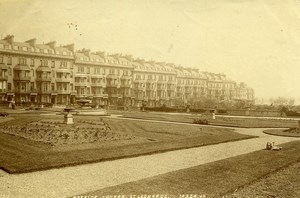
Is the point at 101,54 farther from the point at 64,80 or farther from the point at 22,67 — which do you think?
the point at 22,67

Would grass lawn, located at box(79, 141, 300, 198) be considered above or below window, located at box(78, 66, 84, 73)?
below

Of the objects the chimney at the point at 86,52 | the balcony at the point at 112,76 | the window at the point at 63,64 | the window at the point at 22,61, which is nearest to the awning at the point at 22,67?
the window at the point at 22,61

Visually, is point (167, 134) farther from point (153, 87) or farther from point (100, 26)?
point (153, 87)

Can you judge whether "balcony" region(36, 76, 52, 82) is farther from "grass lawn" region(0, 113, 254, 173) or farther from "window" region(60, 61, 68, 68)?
"grass lawn" region(0, 113, 254, 173)

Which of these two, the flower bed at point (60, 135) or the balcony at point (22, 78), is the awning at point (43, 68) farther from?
the flower bed at point (60, 135)

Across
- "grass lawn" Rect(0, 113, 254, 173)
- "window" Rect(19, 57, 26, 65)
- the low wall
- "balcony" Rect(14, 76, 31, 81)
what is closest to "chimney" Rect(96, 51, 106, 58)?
"window" Rect(19, 57, 26, 65)

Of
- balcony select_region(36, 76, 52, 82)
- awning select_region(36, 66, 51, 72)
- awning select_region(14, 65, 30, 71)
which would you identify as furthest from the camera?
awning select_region(36, 66, 51, 72)
